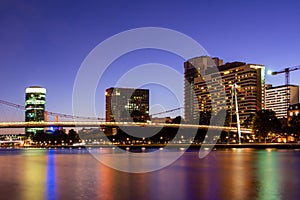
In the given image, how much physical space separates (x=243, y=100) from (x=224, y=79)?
9728 millimetres

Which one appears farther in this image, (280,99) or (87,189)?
(280,99)

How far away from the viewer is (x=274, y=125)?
268ft

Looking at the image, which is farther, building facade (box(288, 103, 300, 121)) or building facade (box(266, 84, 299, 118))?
building facade (box(266, 84, 299, 118))

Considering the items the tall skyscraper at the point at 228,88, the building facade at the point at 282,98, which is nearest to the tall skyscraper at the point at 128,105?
the tall skyscraper at the point at 228,88

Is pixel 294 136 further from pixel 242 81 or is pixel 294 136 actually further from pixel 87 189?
pixel 87 189

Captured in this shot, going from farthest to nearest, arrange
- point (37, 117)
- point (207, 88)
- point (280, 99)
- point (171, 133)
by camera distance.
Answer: point (280, 99) < point (207, 88) < point (37, 117) < point (171, 133)

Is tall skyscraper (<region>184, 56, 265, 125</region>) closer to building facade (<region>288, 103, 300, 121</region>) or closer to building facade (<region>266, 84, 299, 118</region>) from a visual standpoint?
building facade (<region>288, 103, 300, 121</region>)

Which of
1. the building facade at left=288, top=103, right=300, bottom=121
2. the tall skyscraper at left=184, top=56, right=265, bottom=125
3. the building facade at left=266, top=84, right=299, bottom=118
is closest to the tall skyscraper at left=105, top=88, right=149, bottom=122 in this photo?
the tall skyscraper at left=184, top=56, right=265, bottom=125

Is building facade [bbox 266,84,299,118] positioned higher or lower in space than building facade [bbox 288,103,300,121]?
higher

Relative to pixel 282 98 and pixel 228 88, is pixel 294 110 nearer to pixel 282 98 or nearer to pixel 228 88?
pixel 228 88

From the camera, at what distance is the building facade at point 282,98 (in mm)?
178575

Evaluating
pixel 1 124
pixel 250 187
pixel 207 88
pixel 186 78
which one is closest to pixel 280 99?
pixel 186 78

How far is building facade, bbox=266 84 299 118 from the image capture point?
179 meters

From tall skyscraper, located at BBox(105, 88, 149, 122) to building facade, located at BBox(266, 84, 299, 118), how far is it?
7668cm
